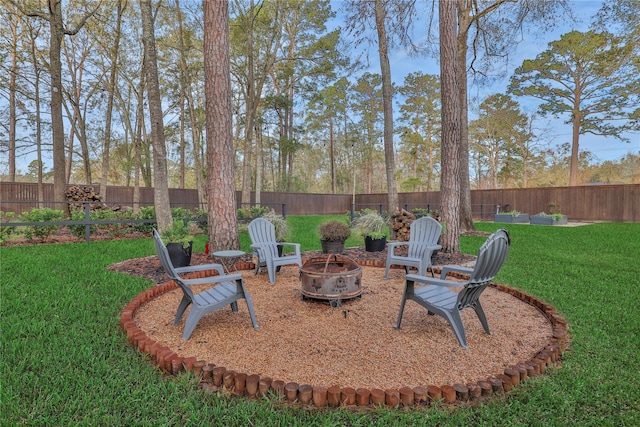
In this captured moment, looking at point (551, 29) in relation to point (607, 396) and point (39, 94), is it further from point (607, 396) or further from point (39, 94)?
point (39, 94)

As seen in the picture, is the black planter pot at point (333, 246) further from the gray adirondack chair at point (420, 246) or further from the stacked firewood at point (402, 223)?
the gray adirondack chair at point (420, 246)

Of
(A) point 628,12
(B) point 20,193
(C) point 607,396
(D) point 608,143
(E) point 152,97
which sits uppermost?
(A) point 628,12

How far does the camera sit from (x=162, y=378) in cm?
174

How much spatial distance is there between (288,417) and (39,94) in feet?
51.6

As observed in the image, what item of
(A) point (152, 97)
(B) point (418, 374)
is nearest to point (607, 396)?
(B) point (418, 374)

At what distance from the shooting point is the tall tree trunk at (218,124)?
4.56 meters

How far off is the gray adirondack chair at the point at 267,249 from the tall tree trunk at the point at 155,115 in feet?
7.27

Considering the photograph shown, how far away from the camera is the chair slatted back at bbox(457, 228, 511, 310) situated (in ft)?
6.60

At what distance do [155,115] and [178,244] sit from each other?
2.56 metres

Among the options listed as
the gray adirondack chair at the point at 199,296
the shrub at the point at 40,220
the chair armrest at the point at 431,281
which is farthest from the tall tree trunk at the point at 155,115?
the chair armrest at the point at 431,281

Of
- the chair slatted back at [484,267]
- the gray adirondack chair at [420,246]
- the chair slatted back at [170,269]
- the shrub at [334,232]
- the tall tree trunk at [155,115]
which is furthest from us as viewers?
the shrub at [334,232]

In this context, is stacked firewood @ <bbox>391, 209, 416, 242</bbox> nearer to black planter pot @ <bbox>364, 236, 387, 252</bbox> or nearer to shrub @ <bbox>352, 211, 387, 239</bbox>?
shrub @ <bbox>352, 211, 387, 239</bbox>

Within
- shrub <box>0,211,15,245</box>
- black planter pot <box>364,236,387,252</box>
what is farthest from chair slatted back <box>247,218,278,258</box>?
shrub <box>0,211,15,245</box>

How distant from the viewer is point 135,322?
8.26ft
